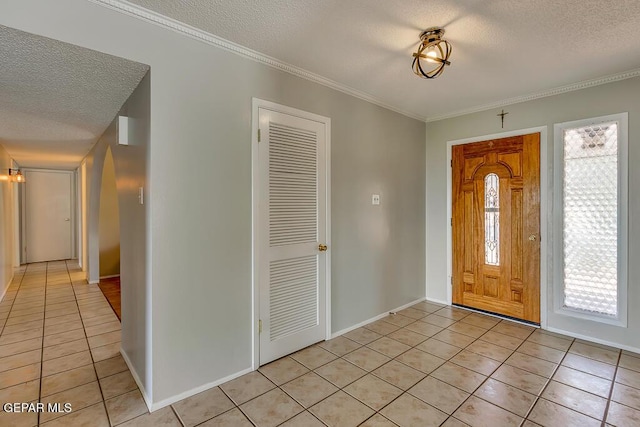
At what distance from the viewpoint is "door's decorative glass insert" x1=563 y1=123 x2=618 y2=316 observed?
2.88 m

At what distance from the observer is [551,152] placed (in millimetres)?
3201

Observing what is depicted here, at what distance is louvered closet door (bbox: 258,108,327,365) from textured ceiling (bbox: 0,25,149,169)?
106 cm

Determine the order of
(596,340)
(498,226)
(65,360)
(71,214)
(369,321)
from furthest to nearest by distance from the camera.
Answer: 1. (71,214)
2. (498,226)
3. (369,321)
4. (596,340)
5. (65,360)

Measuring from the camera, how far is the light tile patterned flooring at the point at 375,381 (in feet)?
6.19

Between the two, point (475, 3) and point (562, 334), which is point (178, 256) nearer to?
point (475, 3)

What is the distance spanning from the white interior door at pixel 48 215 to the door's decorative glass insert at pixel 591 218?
9227 mm

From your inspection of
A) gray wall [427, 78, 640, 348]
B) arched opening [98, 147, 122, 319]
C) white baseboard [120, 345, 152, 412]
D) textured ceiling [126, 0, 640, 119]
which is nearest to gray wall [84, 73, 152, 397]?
white baseboard [120, 345, 152, 412]

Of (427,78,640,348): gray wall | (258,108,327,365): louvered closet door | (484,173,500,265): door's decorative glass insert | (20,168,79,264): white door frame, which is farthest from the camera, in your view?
(20,168,79,264): white door frame

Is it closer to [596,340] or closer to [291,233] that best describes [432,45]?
[291,233]

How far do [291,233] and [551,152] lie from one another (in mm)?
2824

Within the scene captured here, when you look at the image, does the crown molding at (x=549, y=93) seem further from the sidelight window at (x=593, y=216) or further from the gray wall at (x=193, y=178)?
the gray wall at (x=193, y=178)

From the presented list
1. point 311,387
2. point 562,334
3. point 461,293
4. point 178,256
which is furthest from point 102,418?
point 562,334

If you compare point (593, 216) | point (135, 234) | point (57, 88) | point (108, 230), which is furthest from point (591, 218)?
point (108, 230)

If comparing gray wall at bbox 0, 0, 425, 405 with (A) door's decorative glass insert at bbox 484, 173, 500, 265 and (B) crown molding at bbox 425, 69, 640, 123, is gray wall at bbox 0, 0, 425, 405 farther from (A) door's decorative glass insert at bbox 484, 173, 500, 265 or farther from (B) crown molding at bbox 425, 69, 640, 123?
(A) door's decorative glass insert at bbox 484, 173, 500, 265
